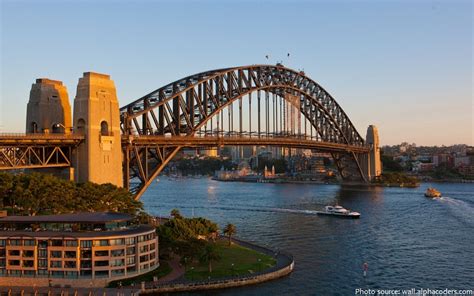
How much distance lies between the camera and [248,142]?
292 ft

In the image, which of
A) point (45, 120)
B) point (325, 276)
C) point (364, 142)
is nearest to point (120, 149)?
point (45, 120)

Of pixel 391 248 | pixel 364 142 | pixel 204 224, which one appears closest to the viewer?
pixel 204 224

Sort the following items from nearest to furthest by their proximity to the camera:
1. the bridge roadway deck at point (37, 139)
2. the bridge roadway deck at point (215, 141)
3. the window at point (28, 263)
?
1. the window at point (28, 263)
2. the bridge roadway deck at point (37, 139)
3. the bridge roadway deck at point (215, 141)

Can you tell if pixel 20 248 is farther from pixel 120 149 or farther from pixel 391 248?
pixel 391 248

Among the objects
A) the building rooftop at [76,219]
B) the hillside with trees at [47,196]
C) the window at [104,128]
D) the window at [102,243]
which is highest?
the window at [104,128]

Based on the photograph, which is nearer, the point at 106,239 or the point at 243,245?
the point at 106,239

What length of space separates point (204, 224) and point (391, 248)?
20.2 meters

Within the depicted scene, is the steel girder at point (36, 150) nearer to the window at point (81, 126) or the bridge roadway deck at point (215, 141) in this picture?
the window at point (81, 126)

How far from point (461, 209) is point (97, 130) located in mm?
63095

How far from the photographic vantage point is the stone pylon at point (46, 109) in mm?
60625

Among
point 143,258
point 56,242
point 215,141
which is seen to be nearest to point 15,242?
point 56,242

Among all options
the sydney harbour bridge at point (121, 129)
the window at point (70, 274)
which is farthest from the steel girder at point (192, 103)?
the window at point (70, 274)

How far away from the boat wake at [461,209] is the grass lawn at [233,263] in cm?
→ 3909

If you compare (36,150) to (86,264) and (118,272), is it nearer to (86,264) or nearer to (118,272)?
(86,264)
